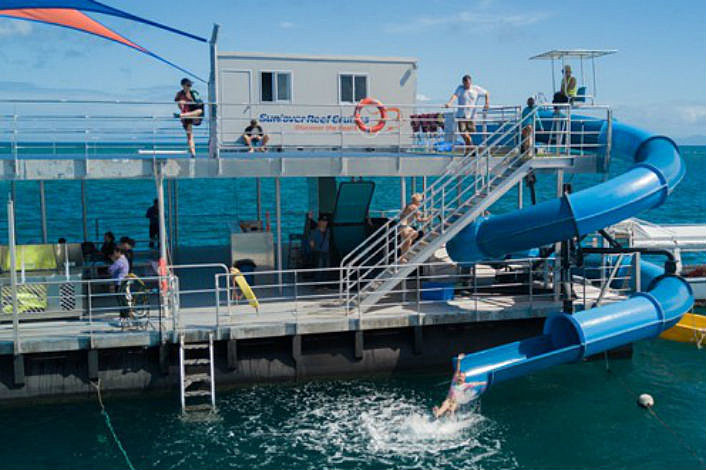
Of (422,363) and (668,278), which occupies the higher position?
(668,278)

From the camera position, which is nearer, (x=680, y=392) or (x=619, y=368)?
(x=680, y=392)

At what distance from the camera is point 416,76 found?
21.0 meters

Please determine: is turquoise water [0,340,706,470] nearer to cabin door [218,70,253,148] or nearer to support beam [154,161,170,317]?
support beam [154,161,170,317]

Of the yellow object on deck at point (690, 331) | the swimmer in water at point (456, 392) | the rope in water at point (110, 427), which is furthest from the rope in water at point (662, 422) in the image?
the rope in water at point (110, 427)

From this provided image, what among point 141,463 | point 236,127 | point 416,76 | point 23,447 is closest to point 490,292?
point 416,76

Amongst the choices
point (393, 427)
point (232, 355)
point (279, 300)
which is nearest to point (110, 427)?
point (232, 355)

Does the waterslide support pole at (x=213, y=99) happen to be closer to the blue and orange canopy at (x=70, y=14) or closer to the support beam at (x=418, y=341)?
the blue and orange canopy at (x=70, y=14)

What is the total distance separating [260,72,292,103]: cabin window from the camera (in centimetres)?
1966

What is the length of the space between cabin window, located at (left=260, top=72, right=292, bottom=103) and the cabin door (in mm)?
362

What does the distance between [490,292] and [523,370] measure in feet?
12.7

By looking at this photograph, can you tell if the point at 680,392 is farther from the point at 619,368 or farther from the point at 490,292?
the point at 490,292

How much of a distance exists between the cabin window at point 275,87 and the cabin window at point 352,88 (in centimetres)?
140

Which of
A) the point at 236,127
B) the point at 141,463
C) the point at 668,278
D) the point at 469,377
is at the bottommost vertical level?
the point at 141,463

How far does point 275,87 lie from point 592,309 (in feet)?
30.6
